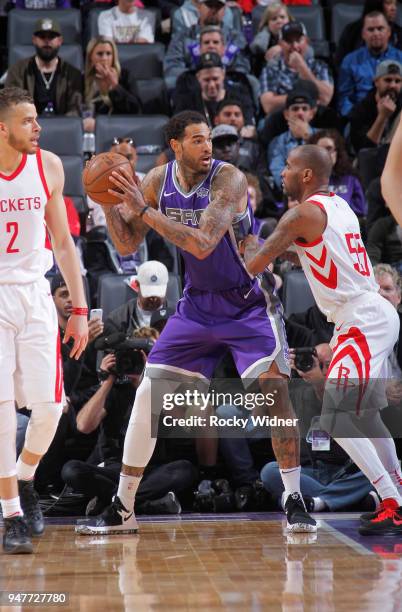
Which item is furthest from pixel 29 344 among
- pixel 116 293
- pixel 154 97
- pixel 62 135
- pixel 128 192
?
pixel 154 97

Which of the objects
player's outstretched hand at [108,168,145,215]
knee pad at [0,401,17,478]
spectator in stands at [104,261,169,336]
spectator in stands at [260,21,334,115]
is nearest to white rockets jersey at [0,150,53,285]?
player's outstretched hand at [108,168,145,215]

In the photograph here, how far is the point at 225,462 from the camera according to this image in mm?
6891

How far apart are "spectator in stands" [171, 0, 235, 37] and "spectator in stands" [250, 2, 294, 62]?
1.04ft

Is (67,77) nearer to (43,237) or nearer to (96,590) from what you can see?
(43,237)

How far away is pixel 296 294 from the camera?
7.80 meters

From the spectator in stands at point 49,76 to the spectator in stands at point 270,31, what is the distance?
204cm

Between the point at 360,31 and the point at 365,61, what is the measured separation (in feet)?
1.60

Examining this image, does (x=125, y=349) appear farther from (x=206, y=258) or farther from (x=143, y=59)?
(x=143, y=59)

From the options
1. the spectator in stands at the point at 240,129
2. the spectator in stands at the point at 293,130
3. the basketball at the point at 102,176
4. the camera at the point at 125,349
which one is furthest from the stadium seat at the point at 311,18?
the basketball at the point at 102,176

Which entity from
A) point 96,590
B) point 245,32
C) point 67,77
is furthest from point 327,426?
point 245,32

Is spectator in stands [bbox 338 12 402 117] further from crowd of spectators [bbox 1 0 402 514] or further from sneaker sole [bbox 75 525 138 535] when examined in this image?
sneaker sole [bbox 75 525 138 535]

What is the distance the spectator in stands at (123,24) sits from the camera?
10.9 metres

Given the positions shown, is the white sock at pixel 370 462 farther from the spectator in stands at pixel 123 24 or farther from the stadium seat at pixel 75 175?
the spectator in stands at pixel 123 24

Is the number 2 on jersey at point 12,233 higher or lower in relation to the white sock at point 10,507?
higher
